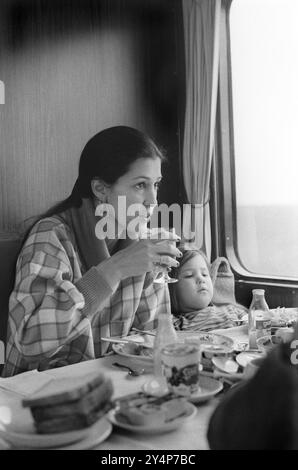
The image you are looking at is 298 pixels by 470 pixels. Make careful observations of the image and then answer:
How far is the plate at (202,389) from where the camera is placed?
3.34ft

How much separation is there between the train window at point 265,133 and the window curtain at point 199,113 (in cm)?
17

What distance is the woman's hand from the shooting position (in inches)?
67.2

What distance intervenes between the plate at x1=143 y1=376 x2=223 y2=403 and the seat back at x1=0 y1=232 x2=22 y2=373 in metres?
0.95

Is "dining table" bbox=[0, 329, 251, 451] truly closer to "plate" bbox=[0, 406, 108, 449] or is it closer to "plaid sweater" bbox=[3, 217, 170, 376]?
"plate" bbox=[0, 406, 108, 449]

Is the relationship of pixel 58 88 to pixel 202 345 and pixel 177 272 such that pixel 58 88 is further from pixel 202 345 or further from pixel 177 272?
pixel 202 345

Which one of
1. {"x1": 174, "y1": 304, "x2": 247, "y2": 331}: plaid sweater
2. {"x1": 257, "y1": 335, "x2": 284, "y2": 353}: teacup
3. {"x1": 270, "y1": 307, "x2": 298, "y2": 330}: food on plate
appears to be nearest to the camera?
{"x1": 257, "y1": 335, "x2": 284, "y2": 353}: teacup

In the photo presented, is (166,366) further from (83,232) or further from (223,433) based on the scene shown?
(83,232)

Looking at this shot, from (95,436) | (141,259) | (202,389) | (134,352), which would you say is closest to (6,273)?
(141,259)

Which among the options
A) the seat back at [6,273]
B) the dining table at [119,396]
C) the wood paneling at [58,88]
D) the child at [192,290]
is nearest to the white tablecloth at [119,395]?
the dining table at [119,396]

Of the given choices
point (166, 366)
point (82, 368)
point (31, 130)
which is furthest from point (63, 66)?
point (166, 366)

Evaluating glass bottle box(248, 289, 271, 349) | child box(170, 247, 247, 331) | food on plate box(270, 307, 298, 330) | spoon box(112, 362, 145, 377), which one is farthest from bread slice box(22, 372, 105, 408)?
child box(170, 247, 247, 331)

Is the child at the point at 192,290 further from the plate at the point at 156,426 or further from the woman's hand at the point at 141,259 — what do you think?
the plate at the point at 156,426

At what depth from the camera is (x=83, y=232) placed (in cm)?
185
